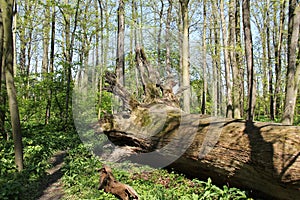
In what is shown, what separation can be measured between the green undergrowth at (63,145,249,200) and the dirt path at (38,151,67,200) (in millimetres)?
168

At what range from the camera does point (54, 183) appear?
6.24 m

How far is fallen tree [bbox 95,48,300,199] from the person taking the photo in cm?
407

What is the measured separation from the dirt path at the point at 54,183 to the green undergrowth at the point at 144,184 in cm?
17

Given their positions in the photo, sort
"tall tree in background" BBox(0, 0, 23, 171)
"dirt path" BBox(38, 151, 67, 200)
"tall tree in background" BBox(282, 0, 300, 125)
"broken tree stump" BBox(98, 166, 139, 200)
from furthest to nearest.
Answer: "tall tree in background" BBox(282, 0, 300, 125), "tall tree in background" BBox(0, 0, 23, 171), "dirt path" BBox(38, 151, 67, 200), "broken tree stump" BBox(98, 166, 139, 200)

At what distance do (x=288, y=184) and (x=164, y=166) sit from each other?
3062 millimetres

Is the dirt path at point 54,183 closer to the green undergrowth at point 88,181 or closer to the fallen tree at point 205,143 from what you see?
the green undergrowth at point 88,181

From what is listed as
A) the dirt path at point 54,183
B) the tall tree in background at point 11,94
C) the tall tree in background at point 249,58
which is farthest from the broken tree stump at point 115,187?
A: the tall tree in background at point 249,58

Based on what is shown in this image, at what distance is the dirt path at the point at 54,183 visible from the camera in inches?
214

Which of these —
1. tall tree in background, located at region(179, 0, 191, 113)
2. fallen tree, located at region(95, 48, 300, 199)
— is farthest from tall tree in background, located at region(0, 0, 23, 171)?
tall tree in background, located at region(179, 0, 191, 113)

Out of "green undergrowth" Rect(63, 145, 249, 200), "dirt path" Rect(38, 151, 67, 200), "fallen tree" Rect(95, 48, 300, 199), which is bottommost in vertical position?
"dirt path" Rect(38, 151, 67, 200)

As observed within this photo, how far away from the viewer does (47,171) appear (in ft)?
23.1

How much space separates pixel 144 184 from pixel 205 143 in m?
1.60

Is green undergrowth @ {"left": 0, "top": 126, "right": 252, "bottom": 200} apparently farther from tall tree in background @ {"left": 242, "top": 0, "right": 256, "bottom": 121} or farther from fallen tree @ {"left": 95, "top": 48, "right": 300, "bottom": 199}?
tall tree in background @ {"left": 242, "top": 0, "right": 256, "bottom": 121}

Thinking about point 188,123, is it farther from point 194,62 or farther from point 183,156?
point 194,62
